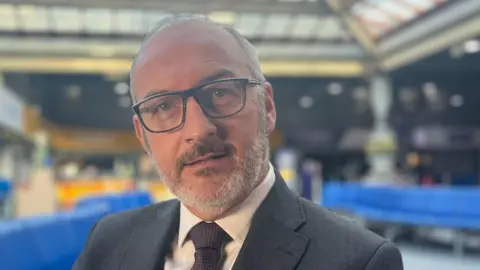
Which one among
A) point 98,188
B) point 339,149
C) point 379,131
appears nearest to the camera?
point 98,188

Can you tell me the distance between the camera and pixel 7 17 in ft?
54.2

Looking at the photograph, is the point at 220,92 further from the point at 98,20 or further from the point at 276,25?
the point at 276,25

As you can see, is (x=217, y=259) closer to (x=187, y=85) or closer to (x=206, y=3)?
(x=187, y=85)

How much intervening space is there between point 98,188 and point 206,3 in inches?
232

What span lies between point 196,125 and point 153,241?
41 cm

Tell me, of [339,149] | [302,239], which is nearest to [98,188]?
[339,149]

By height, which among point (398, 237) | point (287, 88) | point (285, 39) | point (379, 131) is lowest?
point (398, 237)

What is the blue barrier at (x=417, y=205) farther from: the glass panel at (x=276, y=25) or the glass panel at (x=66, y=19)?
the glass panel at (x=66, y=19)

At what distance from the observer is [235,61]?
1151 mm

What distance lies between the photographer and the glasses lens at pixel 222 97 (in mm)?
1104

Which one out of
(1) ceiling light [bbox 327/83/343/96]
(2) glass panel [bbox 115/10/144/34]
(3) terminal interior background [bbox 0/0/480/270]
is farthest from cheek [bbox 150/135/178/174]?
(1) ceiling light [bbox 327/83/343/96]

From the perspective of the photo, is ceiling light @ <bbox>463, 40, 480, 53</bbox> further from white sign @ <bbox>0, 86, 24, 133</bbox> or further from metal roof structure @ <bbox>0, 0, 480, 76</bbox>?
white sign @ <bbox>0, 86, 24, 133</bbox>

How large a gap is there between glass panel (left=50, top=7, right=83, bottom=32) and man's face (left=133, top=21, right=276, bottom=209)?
52.9 feet

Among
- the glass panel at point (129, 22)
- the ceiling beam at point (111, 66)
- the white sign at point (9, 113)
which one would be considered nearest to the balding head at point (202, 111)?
the white sign at point (9, 113)
